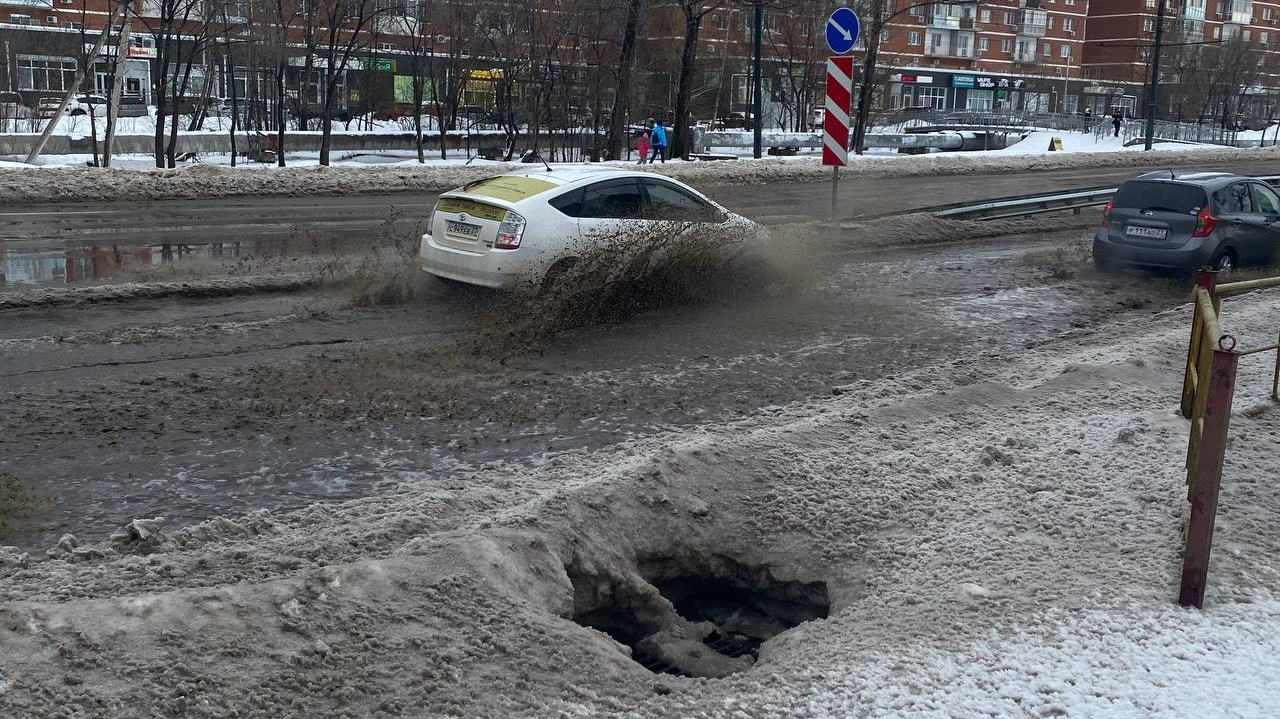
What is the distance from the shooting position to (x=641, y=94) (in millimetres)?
49688

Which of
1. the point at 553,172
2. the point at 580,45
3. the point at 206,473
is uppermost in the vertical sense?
the point at 580,45

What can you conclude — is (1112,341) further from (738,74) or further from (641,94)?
(738,74)

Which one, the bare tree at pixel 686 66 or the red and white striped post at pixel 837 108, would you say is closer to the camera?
the red and white striped post at pixel 837 108

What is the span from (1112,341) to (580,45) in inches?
1407

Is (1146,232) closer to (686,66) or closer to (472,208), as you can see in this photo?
(472,208)

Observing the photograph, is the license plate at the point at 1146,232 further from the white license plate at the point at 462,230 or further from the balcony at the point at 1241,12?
the balcony at the point at 1241,12

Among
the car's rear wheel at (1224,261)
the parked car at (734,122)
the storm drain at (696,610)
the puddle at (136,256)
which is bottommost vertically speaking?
the storm drain at (696,610)

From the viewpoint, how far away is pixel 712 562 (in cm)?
542

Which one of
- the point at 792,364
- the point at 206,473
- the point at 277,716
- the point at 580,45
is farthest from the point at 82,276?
the point at 580,45

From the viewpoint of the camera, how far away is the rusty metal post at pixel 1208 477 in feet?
14.6

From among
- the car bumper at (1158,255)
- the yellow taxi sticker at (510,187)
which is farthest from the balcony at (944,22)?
the yellow taxi sticker at (510,187)

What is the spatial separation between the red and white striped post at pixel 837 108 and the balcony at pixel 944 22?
88.7 metres

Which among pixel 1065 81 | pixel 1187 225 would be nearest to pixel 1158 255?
pixel 1187 225

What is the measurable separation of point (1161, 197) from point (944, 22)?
299 feet
